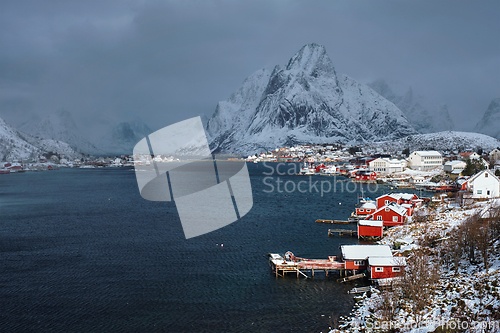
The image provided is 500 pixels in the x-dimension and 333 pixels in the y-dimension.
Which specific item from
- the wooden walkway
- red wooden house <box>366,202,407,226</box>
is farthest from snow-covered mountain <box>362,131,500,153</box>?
the wooden walkway

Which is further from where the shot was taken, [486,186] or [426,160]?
[426,160]

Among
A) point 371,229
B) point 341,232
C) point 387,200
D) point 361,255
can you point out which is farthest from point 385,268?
point 387,200

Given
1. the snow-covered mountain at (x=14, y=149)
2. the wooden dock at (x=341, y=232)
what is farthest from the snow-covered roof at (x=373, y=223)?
the snow-covered mountain at (x=14, y=149)

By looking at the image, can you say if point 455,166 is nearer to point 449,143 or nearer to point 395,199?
point 395,199

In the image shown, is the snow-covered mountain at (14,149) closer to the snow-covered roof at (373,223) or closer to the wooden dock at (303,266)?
the snow-covered roof at (373,223)

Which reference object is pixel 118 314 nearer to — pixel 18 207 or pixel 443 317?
pixel 443 317

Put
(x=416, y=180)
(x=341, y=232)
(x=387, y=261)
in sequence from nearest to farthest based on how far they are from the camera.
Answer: (x=387, y=261) → (x=341, y=232) → (x=416, y=180)

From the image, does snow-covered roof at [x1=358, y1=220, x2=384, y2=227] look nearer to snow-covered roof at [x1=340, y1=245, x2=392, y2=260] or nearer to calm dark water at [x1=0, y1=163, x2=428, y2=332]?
calm dark water at [x1=0, y1=163, x2=428, y2=332]

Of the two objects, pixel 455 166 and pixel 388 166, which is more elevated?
pixel 455 166
